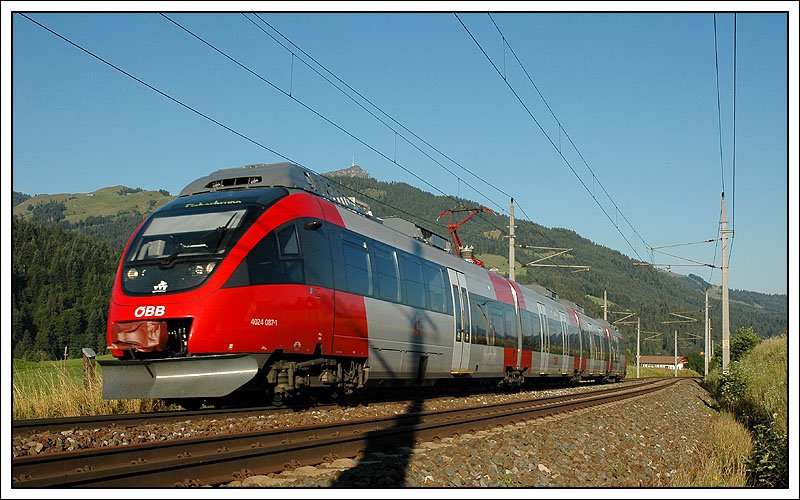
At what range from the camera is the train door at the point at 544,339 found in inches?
1105

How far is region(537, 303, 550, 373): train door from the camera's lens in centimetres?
2806

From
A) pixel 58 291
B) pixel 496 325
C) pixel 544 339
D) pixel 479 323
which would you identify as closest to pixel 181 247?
pixel 479 323

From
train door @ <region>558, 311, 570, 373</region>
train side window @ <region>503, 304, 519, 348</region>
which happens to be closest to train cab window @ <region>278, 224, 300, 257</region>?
train side window @ <region>503, 304, 519, 348</region>

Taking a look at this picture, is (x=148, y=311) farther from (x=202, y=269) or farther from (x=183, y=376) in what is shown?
(x=183, y=376)

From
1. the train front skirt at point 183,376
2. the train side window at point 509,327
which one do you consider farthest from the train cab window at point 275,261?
the train side window at point 509,327

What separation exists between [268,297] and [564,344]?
867 inches

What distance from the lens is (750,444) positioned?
14328mm

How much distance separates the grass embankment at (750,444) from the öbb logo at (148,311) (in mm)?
7195

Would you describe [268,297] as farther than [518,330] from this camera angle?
No

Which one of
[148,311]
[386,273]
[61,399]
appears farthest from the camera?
[386,273]

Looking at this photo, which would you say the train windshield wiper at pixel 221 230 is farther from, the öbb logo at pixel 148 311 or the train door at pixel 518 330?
the train door at pixel 518 330

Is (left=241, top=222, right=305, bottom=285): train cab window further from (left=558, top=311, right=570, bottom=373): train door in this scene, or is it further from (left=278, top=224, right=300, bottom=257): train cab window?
(left=558, top=311, right=570, bottom=373): train door

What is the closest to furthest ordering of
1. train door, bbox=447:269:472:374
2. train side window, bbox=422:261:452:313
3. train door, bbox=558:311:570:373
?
train side window, bbox=422:261:452:313, train door, bbox=447:269:472:374, train door, bbox=558:311:570:373

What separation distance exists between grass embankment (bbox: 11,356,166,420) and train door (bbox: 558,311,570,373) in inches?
815
